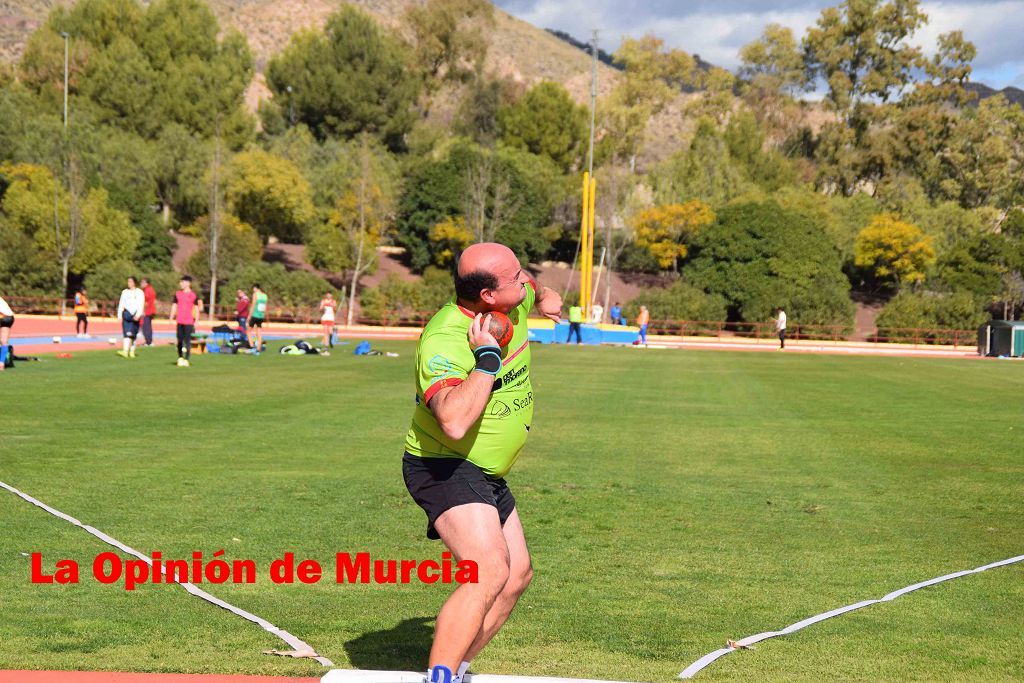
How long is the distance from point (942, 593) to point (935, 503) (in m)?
3.54

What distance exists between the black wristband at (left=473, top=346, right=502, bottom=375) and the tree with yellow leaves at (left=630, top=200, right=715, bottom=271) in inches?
2880

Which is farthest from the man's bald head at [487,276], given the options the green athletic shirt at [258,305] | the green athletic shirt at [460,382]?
the green athletic shirt at [258,305]

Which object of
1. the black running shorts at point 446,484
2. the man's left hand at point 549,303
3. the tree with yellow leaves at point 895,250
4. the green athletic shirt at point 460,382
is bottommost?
the black running shorts at point 446,484

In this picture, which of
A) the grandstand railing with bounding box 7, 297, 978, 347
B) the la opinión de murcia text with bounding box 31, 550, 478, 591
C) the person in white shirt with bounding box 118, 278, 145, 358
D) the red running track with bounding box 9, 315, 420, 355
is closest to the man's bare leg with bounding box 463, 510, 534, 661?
the la opinión de murcia text with bounding box 31, 550, 478, 591

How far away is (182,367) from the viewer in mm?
24344

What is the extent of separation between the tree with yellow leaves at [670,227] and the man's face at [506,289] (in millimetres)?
72838

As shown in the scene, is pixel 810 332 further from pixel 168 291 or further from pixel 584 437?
pixel 584 437

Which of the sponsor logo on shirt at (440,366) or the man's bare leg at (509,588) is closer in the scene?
the sponsor logo on shirt at (440,366)

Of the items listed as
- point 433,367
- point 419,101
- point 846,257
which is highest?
point 419,101

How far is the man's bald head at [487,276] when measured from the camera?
440cm

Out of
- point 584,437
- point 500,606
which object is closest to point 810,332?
point 584,437

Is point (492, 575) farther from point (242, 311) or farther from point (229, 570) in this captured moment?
point (242, 311)

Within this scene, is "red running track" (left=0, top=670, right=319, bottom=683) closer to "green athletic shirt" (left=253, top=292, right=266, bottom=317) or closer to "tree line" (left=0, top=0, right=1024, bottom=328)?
"green athletic shirt" (left=253, top=292, right=266, bottom=317)

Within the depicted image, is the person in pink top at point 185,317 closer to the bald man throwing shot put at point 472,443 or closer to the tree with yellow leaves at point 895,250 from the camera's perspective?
the bald man throwing shot put at point 472,443
